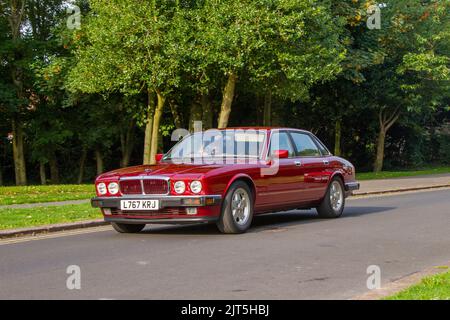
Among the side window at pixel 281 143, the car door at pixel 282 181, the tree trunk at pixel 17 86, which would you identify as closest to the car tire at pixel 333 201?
the car door at pixel 282 181

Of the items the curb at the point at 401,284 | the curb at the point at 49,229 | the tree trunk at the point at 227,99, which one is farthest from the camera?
the tree trunk at the point at 227,99

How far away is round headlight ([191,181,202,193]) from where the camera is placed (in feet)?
34.8

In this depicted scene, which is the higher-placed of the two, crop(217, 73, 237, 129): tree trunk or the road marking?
crop(217, 73, 237, 129): tree trunk

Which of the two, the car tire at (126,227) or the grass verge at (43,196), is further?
the grass verge at (43,196)

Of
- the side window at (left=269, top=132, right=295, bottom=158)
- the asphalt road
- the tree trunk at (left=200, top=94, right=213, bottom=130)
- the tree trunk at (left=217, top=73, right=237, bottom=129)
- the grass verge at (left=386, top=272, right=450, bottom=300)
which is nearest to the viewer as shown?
the grass verge at (left=386, top=272, right=450, bottom=300)

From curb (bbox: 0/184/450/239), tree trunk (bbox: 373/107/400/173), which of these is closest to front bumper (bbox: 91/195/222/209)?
curb (bbox: 0/184/450/239)

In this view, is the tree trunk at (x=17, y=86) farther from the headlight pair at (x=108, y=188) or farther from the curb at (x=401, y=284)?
the curb at (x=401, y=284)

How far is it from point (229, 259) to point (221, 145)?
3.75 m

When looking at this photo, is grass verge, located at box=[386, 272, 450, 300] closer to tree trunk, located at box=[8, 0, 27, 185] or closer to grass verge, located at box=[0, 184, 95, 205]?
grass verge, located at box=[0, 184, 95, 205]

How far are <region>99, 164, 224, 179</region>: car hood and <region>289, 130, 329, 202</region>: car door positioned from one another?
2.39 metres

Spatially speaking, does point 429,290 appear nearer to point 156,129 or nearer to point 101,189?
point 101,189

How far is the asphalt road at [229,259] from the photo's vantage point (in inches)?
269
